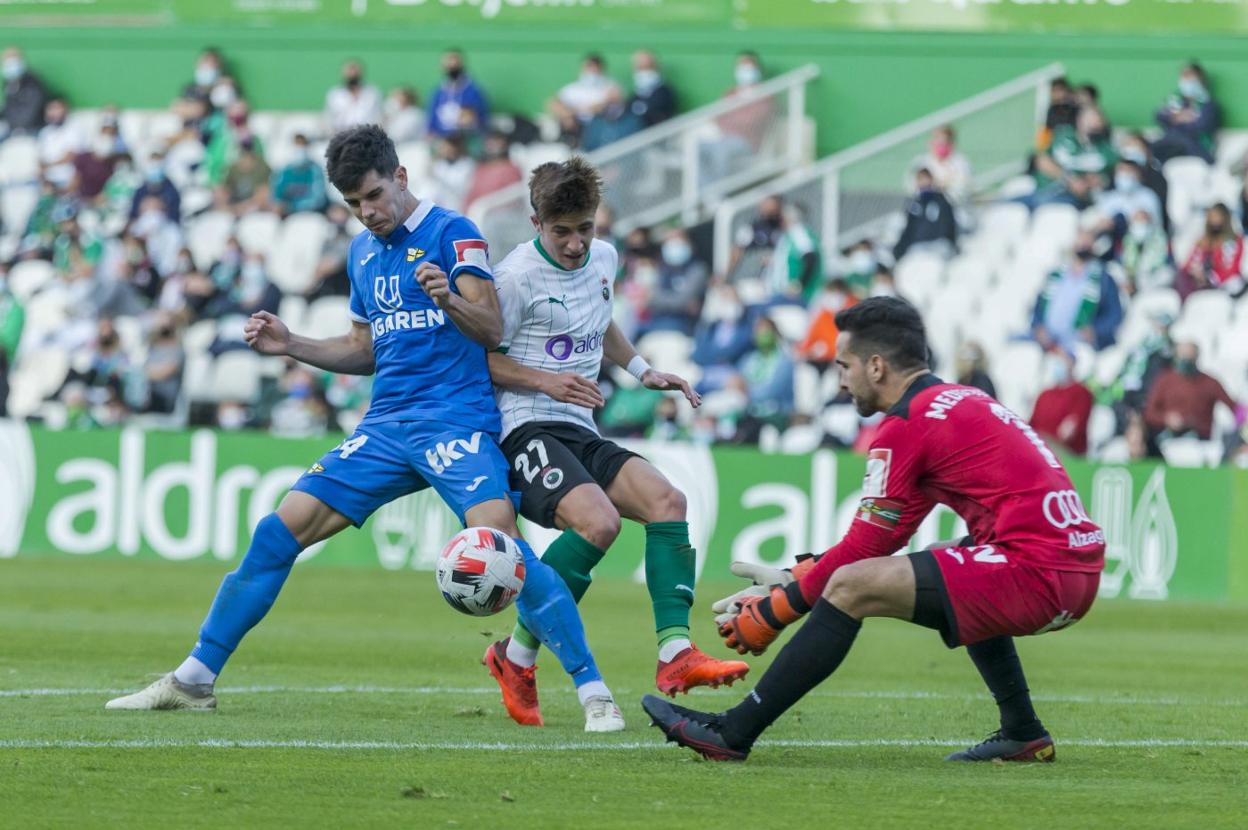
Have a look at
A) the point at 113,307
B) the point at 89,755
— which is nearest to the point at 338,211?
the point at 113,307

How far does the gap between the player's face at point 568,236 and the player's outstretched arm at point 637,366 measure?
534 mm

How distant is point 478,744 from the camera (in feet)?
24.1

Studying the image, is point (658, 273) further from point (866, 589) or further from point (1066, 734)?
point (866, 589)

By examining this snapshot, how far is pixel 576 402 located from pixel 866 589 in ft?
6.53

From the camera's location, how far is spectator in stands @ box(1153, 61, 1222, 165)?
22.8 metres

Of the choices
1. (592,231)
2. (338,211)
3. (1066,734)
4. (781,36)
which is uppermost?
(781,36)

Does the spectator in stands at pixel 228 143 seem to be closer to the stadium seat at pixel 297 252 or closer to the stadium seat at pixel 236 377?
the stadium seat at pixel 297 252

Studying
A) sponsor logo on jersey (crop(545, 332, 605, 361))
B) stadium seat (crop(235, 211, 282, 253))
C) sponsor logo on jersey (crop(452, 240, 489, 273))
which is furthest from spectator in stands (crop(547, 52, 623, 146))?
sponsor logo on jersey (crop(452, 240, 489, 273))

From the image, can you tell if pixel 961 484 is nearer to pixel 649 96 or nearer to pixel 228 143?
pixel 649 96

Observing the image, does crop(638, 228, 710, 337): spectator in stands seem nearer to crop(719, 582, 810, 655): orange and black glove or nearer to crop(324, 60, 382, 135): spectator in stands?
crop(324, 60, 382, 135): spectator in stands

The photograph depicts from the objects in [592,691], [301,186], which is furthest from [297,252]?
[592,691]

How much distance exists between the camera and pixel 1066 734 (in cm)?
836

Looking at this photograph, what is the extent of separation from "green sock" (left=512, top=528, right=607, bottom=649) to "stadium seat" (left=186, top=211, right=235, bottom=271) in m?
17.4

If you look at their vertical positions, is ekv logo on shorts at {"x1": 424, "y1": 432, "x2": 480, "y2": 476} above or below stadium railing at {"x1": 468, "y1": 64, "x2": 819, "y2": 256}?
below
